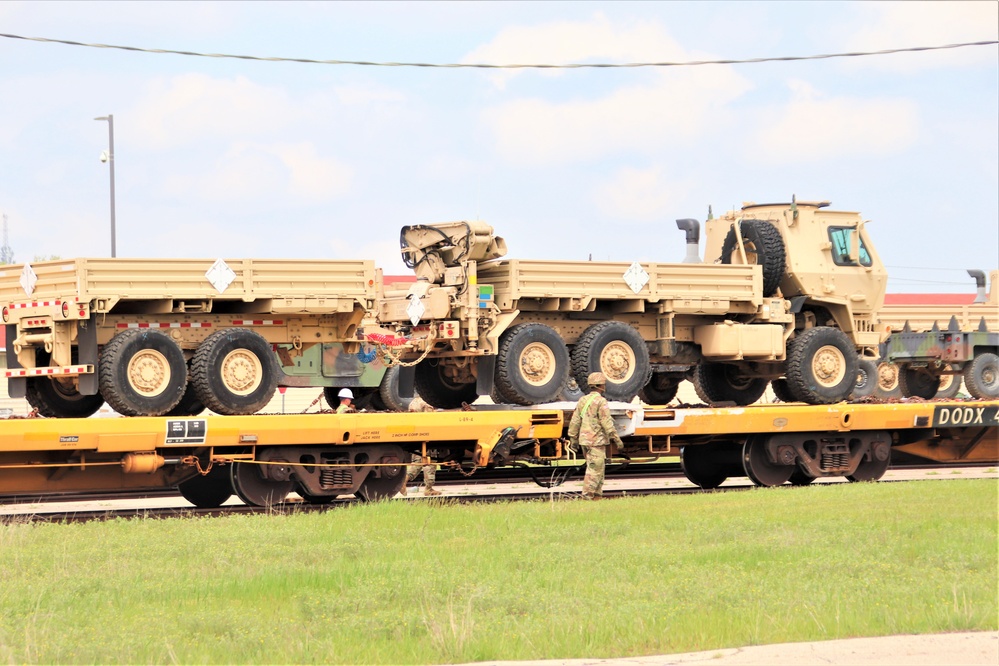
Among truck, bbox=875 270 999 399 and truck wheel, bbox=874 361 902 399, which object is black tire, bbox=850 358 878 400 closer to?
truck, bbox=875 270 999 399

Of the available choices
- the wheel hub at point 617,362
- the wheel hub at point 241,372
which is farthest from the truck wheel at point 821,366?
the wheel hub at point 241,372

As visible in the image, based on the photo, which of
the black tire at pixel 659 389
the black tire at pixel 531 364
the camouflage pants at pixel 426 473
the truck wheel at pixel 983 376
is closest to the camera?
the black tire at pixel 531 364

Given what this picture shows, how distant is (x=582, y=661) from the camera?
291 inches

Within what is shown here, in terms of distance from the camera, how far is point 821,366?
58.6 feet

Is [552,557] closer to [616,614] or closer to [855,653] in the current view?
[616,614]

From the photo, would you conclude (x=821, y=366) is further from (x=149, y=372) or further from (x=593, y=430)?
(x=149, y=372)

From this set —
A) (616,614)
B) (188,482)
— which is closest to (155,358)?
(188,482)

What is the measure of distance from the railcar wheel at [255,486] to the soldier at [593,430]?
10.5 feet

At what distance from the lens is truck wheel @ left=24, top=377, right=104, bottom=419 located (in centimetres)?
1475

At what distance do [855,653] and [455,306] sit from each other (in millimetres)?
8574

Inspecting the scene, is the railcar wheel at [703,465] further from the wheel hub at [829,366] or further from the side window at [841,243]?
the side window at [841,243]

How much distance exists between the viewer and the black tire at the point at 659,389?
19.2m

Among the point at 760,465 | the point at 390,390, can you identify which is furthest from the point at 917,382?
the point at 390,390

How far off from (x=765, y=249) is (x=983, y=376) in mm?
8276
